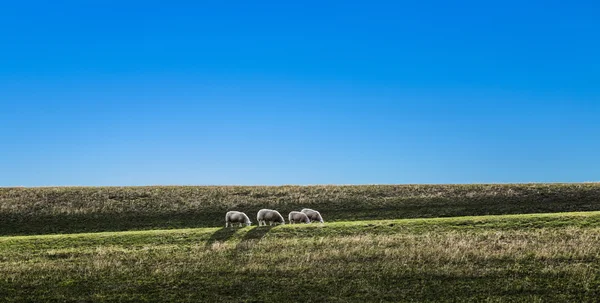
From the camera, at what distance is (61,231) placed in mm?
42312

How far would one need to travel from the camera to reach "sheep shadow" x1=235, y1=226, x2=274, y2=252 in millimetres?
30361

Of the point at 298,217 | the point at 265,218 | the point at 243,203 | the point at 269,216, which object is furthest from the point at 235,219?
the point at 243,203

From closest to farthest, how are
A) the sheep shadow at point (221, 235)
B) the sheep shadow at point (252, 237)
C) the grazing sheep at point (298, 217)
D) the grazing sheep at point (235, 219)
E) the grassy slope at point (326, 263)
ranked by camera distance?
the grassy slope at point (326, 263) < the sheep shadow at point (252, 237) < the sheep shadow at point (221, 235) < the grazing sheep at point (235, 219) < the grazing sheep at point (298, 217)

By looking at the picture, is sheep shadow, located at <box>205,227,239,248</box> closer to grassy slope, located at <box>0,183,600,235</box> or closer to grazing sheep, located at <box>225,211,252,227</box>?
grazing sheep, located at <box>225,211,252,227</box>

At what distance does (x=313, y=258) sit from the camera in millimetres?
27188

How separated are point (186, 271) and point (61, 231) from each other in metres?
21.7

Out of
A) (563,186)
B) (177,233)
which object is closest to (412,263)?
(177,233)

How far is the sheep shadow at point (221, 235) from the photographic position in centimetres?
3197

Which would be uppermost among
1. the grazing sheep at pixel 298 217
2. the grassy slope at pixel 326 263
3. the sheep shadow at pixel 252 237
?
the grazing sheep at pixel 298 217

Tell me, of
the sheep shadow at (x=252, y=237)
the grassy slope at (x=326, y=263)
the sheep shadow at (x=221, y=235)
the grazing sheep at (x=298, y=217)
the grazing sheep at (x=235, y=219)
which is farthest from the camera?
the grazing sheep at (x=298, y=217)

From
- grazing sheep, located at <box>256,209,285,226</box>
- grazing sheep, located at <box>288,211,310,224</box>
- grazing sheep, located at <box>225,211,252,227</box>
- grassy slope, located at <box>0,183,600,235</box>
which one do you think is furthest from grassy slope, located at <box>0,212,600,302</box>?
grassy slope, located at <box>0,183,600,235</box>

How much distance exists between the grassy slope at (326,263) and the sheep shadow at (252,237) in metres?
0.11

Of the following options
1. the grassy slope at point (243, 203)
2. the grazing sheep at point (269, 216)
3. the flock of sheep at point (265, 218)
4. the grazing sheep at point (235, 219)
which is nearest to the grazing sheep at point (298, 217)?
the flock of sheep at point (265, 218)

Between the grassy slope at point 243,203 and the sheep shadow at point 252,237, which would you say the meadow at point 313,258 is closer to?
the sheep shadow at point 252,237
